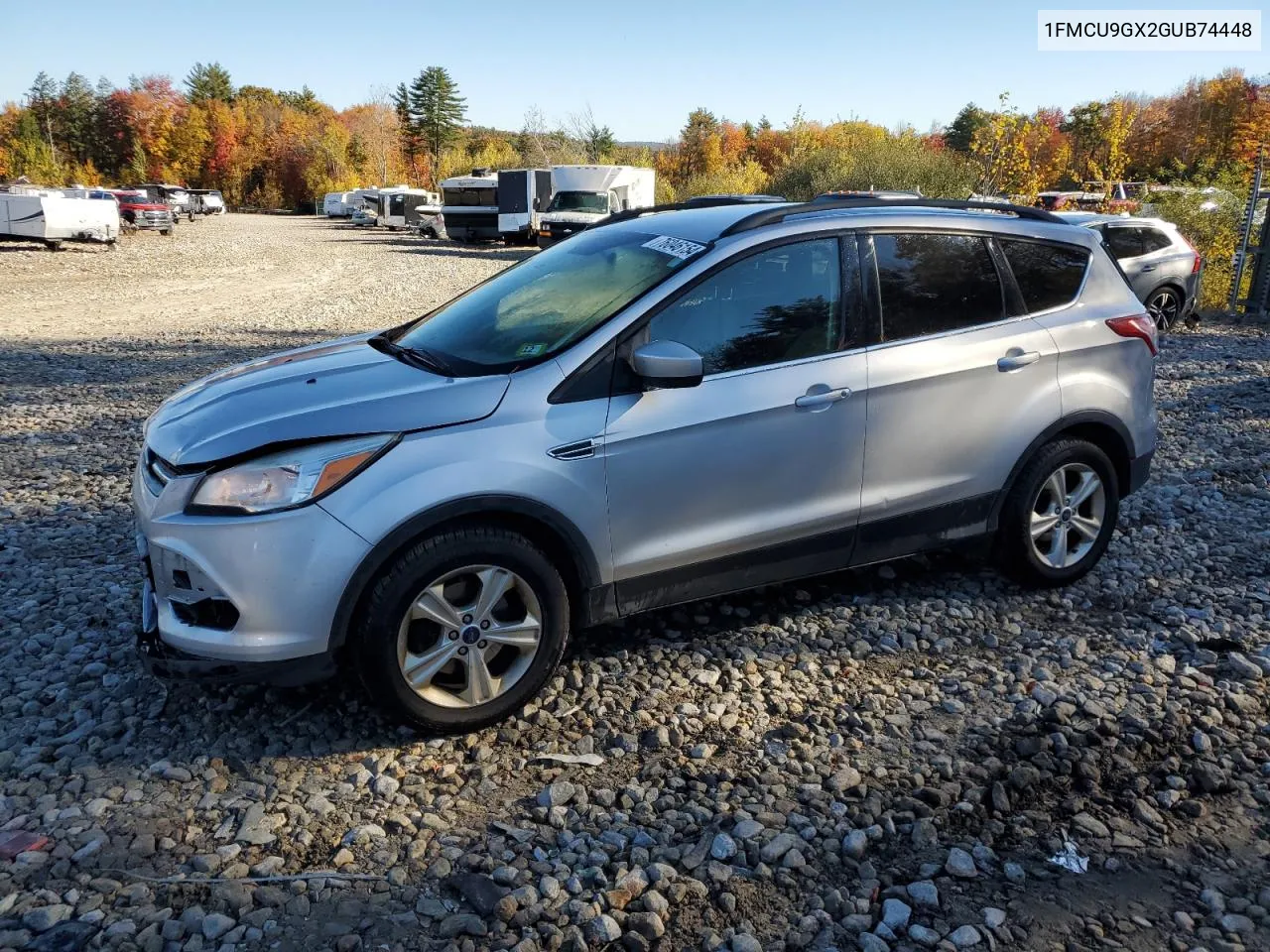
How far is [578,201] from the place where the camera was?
103 feet

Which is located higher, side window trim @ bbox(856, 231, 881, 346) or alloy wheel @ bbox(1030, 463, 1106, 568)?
side window trim @ bbox(856, 231, 881, 346)

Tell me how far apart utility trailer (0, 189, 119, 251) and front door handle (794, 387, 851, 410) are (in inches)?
1200

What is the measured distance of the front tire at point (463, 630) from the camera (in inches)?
130

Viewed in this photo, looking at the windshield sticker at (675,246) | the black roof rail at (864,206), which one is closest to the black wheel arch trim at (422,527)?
the windshield sticker at (675,246)

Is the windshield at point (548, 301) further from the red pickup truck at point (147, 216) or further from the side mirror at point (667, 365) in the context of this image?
the red pickup truck at point (147, 216)

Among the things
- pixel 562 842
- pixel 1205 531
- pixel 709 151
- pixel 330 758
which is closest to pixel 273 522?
pixel 330 758

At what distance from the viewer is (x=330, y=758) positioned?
3473 millimetres

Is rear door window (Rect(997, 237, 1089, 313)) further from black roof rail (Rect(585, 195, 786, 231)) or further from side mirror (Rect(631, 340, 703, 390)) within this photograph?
side mirror (Rect(631, 340, 703, 390))

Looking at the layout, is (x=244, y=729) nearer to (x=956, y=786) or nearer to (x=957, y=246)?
(x=956, y=786)

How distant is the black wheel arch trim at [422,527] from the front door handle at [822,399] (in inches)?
43.2

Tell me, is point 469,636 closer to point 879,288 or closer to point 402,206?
point 879,288

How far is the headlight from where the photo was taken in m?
3.23

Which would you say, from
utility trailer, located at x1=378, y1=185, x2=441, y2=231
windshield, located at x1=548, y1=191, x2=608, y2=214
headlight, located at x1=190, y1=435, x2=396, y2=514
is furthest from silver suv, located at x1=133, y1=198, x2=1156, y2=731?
utility trailer, located at x1=378, y1=185, x2=441, y2=231

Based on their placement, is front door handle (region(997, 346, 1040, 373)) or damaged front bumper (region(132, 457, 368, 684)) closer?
damaged front bumper (region(132, 457, 368, 684))
